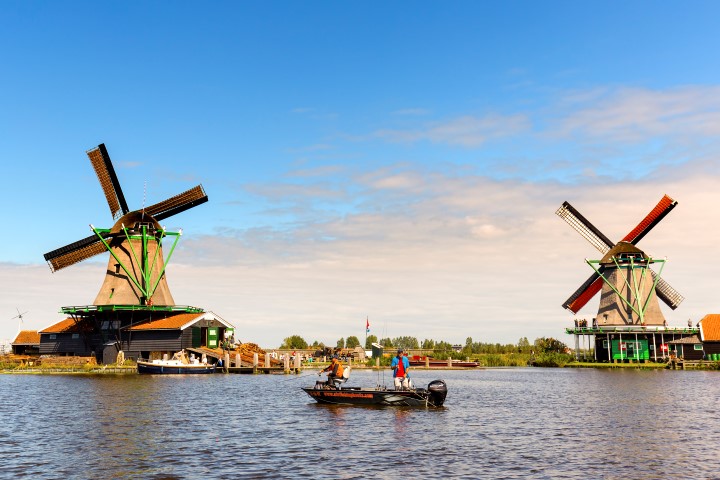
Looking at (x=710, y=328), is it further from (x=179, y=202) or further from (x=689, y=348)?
(x=179, y=202)

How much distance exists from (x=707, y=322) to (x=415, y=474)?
84.9 metres

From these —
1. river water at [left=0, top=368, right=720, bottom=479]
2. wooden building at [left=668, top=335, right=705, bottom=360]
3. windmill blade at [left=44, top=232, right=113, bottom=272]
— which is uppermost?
windmill blade at [left=44, top=232, right=113, bottom=272]

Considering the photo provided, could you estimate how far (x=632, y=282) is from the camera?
94.1 m

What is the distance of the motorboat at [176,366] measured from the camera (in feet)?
235

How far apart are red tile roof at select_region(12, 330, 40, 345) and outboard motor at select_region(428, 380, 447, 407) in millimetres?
78614

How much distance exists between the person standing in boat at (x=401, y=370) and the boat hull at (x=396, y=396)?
68 cm

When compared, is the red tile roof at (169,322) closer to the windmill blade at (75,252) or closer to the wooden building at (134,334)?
the wooden building at (134,334)

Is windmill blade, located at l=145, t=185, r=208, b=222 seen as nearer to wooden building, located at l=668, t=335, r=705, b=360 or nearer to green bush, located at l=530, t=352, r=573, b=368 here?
green bush, located at l=530, t=352, r=573, b=368

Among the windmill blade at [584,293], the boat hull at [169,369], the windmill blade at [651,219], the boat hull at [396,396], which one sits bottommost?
the boat hull at [396,396]

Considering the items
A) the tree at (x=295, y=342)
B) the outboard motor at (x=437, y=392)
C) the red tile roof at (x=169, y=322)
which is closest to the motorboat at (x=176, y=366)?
the red tile roof at (x=169, y=322)

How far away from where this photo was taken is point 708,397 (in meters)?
48.8

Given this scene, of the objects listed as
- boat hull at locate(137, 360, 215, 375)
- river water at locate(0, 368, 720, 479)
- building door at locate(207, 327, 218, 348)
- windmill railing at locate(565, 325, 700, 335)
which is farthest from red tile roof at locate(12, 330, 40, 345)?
windmill railing at locate(565, 325, 700, 335)

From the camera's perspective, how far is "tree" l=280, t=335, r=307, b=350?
127 meters

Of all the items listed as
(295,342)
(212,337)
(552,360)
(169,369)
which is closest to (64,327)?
(212,337)
